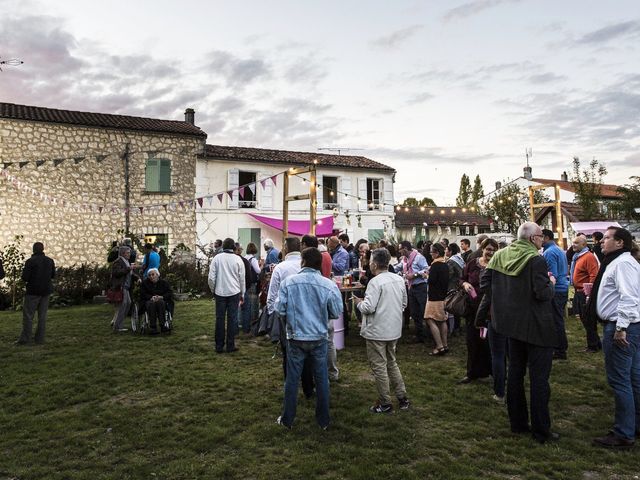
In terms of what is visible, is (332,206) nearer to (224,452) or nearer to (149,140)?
(149,140)

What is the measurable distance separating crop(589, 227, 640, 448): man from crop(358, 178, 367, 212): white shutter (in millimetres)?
19234

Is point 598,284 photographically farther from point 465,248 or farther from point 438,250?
point 465,248

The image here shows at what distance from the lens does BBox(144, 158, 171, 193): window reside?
18219 millimetres

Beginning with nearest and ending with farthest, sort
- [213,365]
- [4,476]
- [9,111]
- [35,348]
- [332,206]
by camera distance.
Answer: [4,476]
[213,365]
[35,348]
[9,111]
[332,206]

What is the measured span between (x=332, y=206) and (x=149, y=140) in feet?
30.0

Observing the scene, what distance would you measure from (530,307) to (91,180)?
58.5ft

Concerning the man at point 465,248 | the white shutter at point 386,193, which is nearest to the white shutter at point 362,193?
the white shutter at point 386,193

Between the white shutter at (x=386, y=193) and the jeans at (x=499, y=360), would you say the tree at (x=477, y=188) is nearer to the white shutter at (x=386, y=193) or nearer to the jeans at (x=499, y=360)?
the white shutter at (x=386, y=193)

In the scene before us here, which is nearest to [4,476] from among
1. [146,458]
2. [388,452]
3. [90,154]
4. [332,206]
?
[146,458]

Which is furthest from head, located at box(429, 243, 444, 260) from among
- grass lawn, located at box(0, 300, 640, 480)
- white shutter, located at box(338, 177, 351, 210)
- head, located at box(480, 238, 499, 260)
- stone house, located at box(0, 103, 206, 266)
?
white shutter, located at box(338, 177, 351, 210)

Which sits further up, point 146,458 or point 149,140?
point 149,140

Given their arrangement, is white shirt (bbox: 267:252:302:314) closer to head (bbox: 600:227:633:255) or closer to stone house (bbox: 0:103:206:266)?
head (bbox: 600:227:633:255)

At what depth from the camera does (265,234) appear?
20.6 m

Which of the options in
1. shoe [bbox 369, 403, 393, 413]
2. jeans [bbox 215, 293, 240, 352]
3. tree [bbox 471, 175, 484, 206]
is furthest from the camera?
tree [bbox 471, 175, 484, 206]
